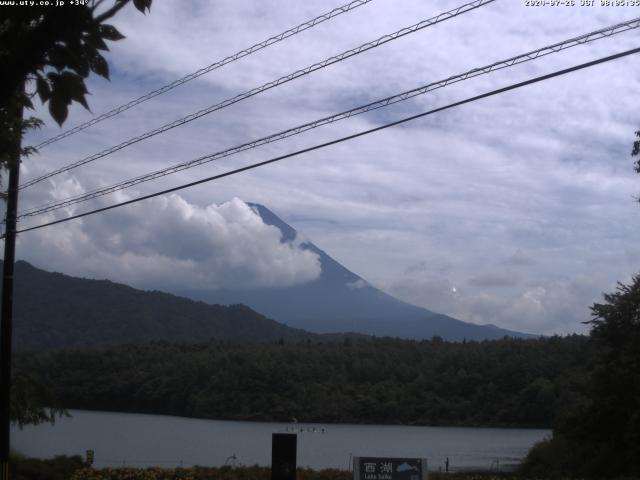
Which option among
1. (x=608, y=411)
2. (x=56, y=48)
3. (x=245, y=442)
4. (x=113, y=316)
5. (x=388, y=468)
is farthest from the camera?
(x=113, y=316)

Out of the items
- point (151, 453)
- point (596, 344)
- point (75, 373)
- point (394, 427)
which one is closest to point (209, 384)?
point (75, 373)

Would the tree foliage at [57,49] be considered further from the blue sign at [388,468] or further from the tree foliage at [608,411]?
the tree foliage at [608,411]

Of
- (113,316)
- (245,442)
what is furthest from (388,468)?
(113,316)

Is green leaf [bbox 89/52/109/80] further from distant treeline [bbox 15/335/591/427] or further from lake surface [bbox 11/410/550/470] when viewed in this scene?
distant treeline [bbox 15/335/591/427]

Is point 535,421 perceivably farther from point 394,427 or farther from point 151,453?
point 151,453

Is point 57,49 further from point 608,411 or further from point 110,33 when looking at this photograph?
point 608,411

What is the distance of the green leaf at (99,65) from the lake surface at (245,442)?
32674 mm

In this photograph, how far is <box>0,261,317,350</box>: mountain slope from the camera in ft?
539

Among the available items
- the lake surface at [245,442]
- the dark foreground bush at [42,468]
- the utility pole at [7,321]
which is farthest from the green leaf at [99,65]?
the lake surface at [245,442]

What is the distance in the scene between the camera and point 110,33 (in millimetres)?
4316

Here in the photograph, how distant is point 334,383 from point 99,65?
274 ft

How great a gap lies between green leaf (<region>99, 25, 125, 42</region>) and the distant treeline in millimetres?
65587

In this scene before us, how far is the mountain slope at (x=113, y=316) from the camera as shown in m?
164

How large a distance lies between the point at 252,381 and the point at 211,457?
1547 inches
